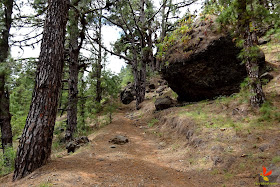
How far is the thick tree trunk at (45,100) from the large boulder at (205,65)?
607 cm

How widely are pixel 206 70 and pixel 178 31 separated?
3051mm

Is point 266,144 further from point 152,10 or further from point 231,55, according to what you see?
point 152,10

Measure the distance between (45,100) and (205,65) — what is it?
7318mm

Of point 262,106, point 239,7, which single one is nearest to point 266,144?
Result: point 262,106

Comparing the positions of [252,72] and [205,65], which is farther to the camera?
[205,65]

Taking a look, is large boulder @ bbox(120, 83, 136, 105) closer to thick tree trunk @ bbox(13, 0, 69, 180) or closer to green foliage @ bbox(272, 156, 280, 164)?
thick tree trunk @ bbox(13, 0, 69, 180)

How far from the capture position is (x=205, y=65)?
8.16m

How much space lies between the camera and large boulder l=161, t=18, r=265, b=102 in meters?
7.62

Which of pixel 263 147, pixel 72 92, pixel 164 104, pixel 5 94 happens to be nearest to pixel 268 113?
pixel 263 147

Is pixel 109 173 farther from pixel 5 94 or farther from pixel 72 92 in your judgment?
pixel 5 94

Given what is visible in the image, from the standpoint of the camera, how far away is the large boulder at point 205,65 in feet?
25.0

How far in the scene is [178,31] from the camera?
9.45m

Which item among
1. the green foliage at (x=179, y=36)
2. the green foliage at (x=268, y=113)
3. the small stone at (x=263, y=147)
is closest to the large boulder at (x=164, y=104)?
the green foliage at (x=179, y=36)

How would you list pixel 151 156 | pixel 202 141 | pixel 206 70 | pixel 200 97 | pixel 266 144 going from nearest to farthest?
1. pixel 266 144
2. pixel 202 141
3. pixel 151 156
4. pixel 206 70
5. pixel 200 97
